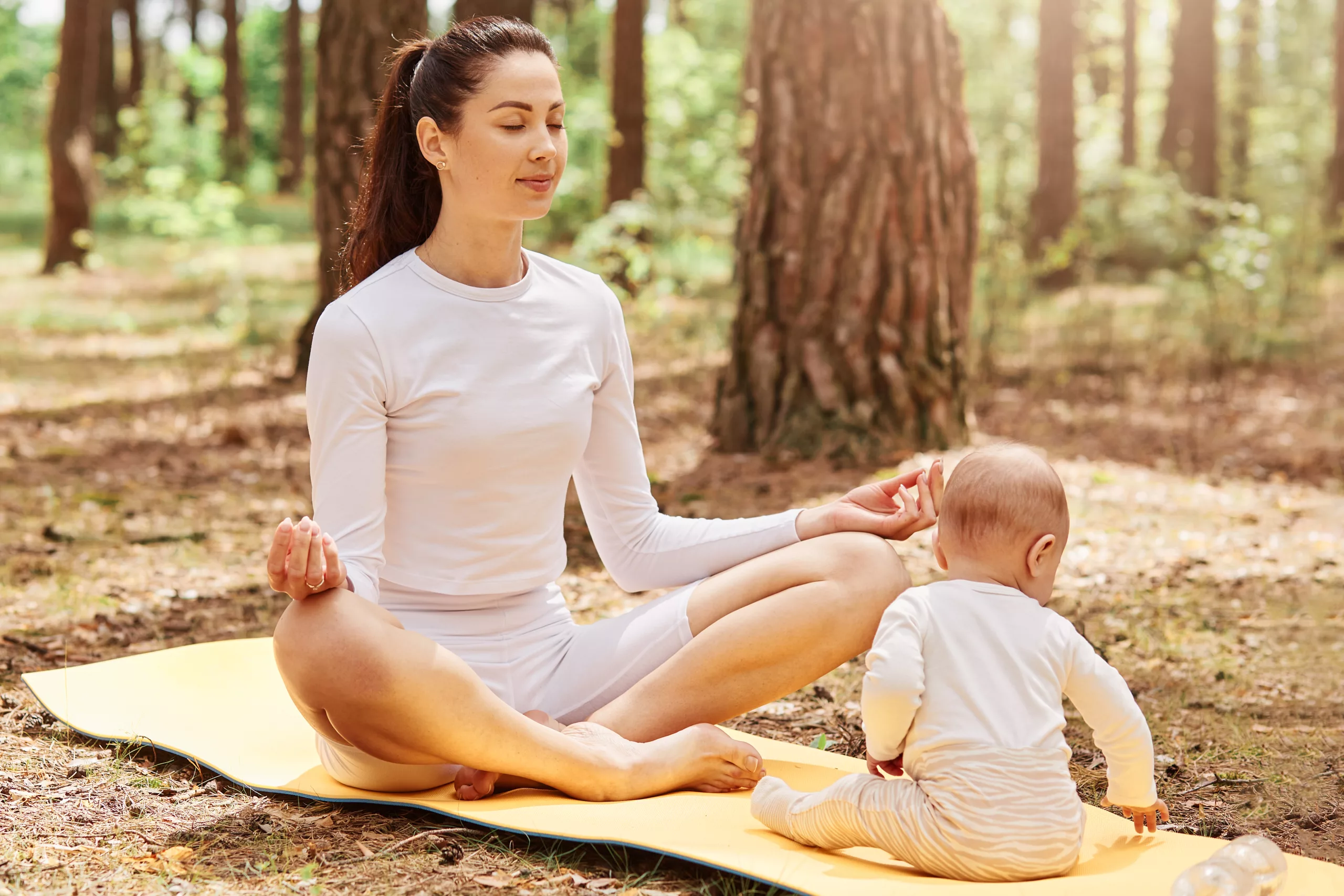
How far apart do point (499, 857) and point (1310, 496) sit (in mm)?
5020

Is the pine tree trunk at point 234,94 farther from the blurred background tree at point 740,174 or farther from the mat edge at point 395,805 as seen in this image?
the mat edge at point 395,805

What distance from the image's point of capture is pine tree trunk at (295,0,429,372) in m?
8.30

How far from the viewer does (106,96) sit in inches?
1190

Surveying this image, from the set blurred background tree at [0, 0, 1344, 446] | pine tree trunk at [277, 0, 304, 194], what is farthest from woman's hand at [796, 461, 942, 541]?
pine tree trunk at [277, 0, 304, 194]

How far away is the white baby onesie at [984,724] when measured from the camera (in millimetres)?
2270

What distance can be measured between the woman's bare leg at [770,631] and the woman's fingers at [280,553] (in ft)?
2.75

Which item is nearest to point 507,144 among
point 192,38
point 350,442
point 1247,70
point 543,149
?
point 543,149

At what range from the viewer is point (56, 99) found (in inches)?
667

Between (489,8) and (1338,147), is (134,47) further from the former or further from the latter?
(1338,147)

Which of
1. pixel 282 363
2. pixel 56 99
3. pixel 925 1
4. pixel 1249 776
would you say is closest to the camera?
pixel 1249 776

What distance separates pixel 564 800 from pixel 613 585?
7.33 ft

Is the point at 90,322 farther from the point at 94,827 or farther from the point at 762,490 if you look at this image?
the point at 94,827

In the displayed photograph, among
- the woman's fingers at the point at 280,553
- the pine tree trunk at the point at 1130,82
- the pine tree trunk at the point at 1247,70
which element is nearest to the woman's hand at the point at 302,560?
the woman's fingers at the point at 280,553

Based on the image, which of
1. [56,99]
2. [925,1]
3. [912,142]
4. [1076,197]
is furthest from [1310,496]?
[56,99]
